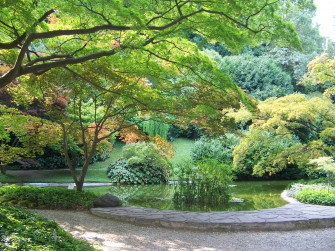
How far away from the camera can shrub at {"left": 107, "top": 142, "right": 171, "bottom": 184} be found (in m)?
12.8

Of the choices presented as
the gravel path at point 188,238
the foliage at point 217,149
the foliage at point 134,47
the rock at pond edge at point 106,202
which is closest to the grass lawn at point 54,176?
the foliage at point 217,149

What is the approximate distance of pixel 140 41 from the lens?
15.4ft

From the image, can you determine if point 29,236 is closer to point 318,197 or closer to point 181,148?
point 318,197

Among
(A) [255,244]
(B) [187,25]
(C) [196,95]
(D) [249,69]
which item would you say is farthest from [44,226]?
(D) [249,69]

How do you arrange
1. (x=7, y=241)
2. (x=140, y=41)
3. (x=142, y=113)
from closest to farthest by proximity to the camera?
(x=7, y=241), (x=140, y=41), (x=142, y=113)

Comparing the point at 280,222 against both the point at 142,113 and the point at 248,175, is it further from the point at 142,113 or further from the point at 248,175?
the point at 248,175

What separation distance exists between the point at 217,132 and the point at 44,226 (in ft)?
13.4

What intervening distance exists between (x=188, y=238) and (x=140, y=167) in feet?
28.9

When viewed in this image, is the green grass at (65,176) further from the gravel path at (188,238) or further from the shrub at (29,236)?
the shrub at (29,236)

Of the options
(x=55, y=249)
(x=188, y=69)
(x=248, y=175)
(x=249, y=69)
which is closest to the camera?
(x=55, y=249)

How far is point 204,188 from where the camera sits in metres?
7.55

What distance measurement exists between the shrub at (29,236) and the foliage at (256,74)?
65.3ft

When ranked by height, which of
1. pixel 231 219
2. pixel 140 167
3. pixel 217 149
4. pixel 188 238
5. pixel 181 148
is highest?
pixel 181 148

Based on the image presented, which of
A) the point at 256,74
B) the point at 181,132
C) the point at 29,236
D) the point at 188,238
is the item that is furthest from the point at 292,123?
the point at 256,74
